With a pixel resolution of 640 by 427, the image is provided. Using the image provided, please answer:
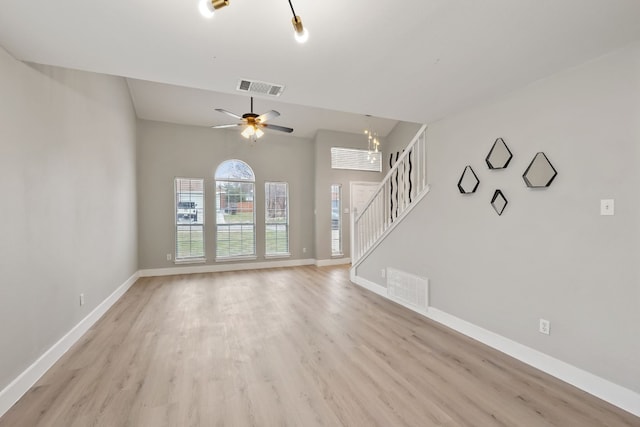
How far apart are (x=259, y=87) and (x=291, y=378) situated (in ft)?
8.85

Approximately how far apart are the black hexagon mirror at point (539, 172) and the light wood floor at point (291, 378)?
1.69 m

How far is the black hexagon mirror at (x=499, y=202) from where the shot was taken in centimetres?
285

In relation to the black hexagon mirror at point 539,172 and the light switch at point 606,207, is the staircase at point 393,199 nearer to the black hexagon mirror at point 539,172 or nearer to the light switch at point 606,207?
the black hexagon mirror at point 539,172

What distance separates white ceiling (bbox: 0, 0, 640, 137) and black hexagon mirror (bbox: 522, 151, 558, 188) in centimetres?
74

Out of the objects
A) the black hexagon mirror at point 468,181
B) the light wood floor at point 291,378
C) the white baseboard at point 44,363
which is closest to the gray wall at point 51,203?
the white baseboard at point 44,363

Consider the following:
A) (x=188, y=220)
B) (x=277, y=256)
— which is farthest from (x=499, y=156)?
(x=188, y=220)

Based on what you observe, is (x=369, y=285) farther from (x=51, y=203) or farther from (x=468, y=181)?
(x=51, y=203)

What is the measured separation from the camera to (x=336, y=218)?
7.42 m

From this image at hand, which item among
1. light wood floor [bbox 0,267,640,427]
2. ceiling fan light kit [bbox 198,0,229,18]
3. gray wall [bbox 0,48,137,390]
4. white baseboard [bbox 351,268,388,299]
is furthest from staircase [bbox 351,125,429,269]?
gray wall [bbox 0,48,137,390]

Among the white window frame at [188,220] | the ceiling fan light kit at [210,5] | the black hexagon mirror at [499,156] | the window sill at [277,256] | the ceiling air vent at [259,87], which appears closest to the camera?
the ceiling fan light kit at [210,5]

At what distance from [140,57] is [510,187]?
350 centimetres

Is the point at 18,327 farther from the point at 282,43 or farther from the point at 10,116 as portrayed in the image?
the point at 282,43

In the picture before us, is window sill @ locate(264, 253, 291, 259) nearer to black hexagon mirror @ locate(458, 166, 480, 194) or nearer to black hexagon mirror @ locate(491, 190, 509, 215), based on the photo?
black hexagon mirror @ locate(458, 166, 480, 194)

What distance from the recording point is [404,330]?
10.9 ft
